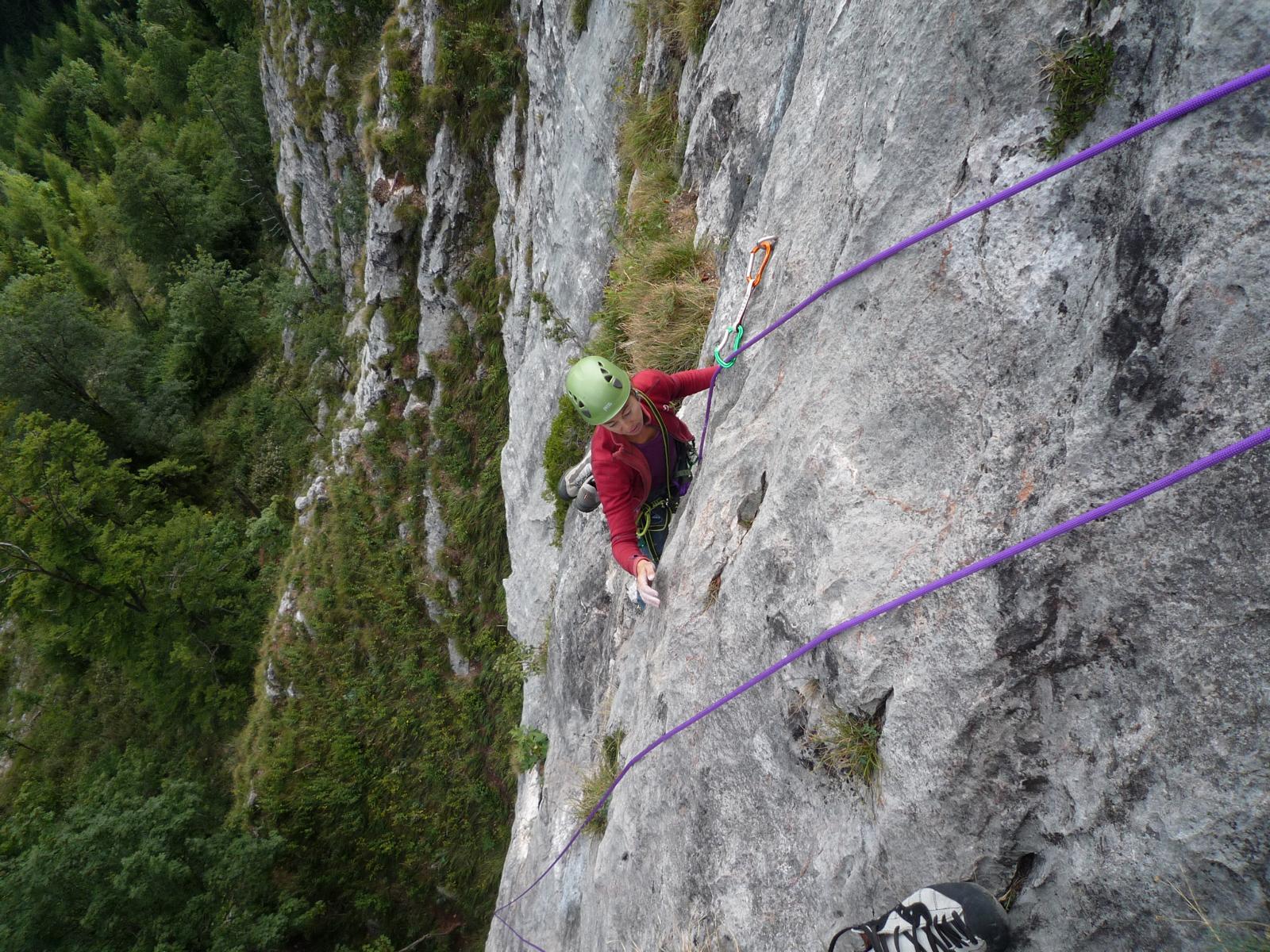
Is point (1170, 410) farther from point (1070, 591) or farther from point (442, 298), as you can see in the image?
point (442, 298)

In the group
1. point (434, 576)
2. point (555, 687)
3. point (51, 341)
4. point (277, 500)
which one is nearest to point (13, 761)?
point (277, 500)

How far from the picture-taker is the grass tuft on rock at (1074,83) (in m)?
2.22

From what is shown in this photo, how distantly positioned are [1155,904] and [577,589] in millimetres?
5430

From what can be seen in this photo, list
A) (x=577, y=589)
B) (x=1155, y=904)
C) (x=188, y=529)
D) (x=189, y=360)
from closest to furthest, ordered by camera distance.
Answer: (x=1155, y=904), (x=577, y=589), (x=188, y=529), (x=189, y=360)

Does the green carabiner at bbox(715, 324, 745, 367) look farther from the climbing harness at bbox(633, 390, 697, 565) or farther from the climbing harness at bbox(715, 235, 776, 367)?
the climbing harness at bbox(633, 390, 697, 565)

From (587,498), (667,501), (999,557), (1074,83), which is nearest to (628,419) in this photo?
(667,501)

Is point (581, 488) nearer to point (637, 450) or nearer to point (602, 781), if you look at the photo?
point (637, 450)

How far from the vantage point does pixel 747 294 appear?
4.20 meters

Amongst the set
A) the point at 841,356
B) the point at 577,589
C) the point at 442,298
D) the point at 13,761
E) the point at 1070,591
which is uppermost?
the point at 841,356

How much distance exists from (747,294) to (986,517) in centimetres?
235

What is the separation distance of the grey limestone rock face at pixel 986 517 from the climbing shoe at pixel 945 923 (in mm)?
104

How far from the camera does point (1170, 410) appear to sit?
1.96 m

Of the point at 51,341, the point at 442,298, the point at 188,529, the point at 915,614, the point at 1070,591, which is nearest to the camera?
the point at 1070,591

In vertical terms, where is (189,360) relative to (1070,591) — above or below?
below
